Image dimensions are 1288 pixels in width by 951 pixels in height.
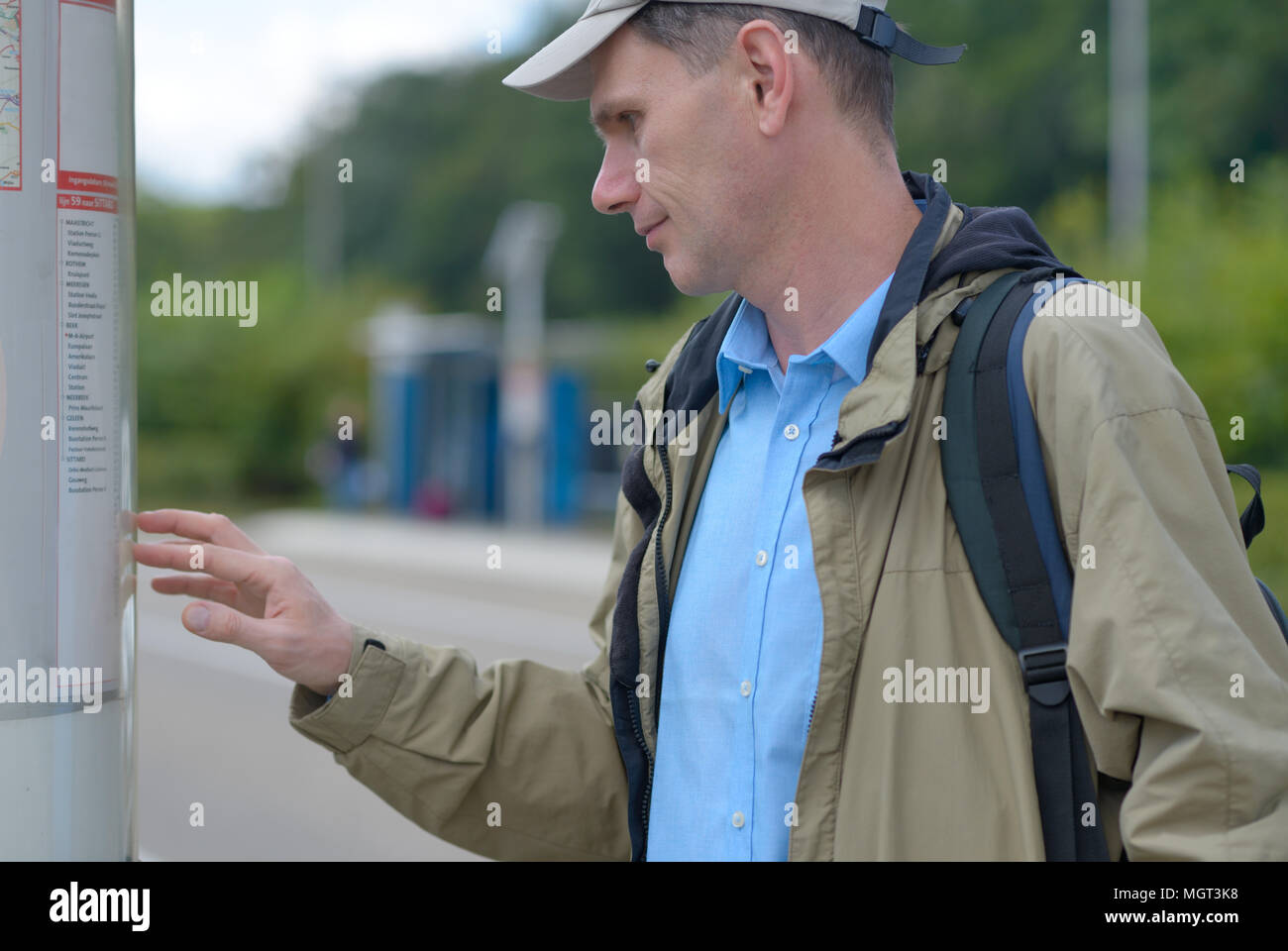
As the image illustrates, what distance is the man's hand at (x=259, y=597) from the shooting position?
6.43 ft

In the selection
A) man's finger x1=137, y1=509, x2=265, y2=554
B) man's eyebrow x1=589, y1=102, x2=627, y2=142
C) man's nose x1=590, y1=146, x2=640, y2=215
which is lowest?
man's finger x1=137, y1=509, x2=265, y2=554

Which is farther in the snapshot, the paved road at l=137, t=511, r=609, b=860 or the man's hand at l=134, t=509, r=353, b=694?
the paved road at l=137, t=511, r=609, b=860

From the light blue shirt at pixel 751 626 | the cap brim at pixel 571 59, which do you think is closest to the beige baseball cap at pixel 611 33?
the cap brim at pixel 571 59

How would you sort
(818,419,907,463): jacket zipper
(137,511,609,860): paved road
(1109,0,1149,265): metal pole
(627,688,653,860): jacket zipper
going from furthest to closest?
(1109,0,1149,265): metal pole
(137,511,609,860): paved road
(627,688,653,860): jacket zipper
(818,419,907,463): jacket zipper

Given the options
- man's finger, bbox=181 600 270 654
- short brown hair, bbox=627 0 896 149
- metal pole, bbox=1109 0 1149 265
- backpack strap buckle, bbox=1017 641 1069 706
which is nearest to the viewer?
backpack strap buckle, bbox=1017 641 1069 706

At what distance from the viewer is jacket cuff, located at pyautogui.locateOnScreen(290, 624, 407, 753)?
2.06 m

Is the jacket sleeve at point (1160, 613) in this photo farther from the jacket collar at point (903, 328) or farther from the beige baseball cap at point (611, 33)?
the beige baseball cap at point (611, 33)

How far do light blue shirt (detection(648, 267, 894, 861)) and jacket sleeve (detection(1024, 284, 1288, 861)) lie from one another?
0.40 meters

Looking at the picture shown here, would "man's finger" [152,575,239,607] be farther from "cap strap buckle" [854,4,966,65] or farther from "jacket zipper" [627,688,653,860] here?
"cap strap buckle" [854,4,966,65]

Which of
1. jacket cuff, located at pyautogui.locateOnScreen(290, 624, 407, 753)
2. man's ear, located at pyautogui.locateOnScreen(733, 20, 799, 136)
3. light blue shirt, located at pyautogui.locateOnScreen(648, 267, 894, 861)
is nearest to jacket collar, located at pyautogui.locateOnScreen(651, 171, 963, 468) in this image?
light blue shirt, located at pyautogui.locateOnScreen(648, 267, 894, 861)

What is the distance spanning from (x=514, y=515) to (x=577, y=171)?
21.5m

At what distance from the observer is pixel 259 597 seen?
2096 millimetres

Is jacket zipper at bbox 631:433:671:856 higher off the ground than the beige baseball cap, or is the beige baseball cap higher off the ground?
the beige baseball cap
